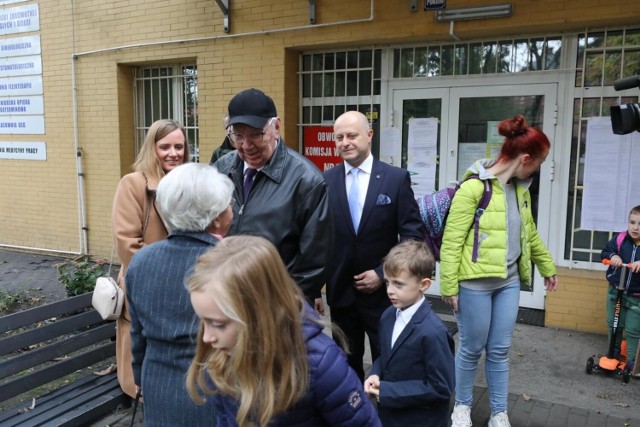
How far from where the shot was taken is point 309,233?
2.70 meters

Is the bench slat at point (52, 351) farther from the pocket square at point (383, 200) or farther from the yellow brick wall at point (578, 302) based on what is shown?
the yellow brick wall at point (578, 302)

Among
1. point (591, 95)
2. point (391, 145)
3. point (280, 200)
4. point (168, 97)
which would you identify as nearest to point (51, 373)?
point (280, 200)

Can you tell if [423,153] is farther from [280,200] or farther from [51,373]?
[51,373]

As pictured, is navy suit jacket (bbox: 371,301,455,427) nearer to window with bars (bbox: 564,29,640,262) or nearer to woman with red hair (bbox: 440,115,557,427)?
woman with red hair (bbox: 440,115,557,427)

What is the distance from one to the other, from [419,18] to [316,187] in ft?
11.9

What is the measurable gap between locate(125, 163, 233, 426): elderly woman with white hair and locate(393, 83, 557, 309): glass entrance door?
431 centimetres

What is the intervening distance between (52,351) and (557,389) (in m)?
3.67

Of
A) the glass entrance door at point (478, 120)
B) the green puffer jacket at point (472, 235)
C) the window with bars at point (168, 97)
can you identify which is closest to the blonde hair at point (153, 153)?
the green puffer jacket at point (472, 235)

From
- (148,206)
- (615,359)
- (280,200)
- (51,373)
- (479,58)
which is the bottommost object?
(615,359)

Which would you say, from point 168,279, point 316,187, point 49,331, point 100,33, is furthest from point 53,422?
point 100,33

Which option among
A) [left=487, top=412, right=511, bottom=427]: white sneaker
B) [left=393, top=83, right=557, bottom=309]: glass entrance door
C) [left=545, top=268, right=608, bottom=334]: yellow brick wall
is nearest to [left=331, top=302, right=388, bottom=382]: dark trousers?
[left=487, top=412, right=511, bottom=427]: white sneaker

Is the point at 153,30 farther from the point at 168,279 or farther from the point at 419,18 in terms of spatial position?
the point at 168,279

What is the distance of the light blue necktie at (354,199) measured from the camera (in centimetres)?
334

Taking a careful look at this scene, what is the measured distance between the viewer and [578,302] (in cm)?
541
